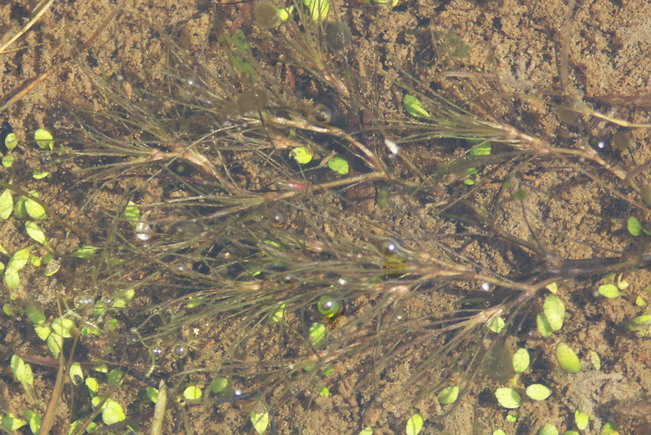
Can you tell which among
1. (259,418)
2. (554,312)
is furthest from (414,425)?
(554,312)

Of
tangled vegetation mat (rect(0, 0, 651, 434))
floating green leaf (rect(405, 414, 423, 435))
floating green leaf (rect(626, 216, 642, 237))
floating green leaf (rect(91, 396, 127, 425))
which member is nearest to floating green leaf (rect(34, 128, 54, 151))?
tangled vegetation mat (rect(0, 0, 651, 434))

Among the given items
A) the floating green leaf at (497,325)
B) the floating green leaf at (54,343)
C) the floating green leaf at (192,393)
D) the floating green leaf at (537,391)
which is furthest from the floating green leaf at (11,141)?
the floating green leaf at (537,391)

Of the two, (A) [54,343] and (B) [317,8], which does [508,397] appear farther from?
(A) [54,343]

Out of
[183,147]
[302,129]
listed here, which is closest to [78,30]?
[183,147]

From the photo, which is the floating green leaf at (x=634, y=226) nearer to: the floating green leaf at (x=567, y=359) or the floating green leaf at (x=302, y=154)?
the floating green leaf at (x=567, y=359)

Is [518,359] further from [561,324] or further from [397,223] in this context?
[397,223]
